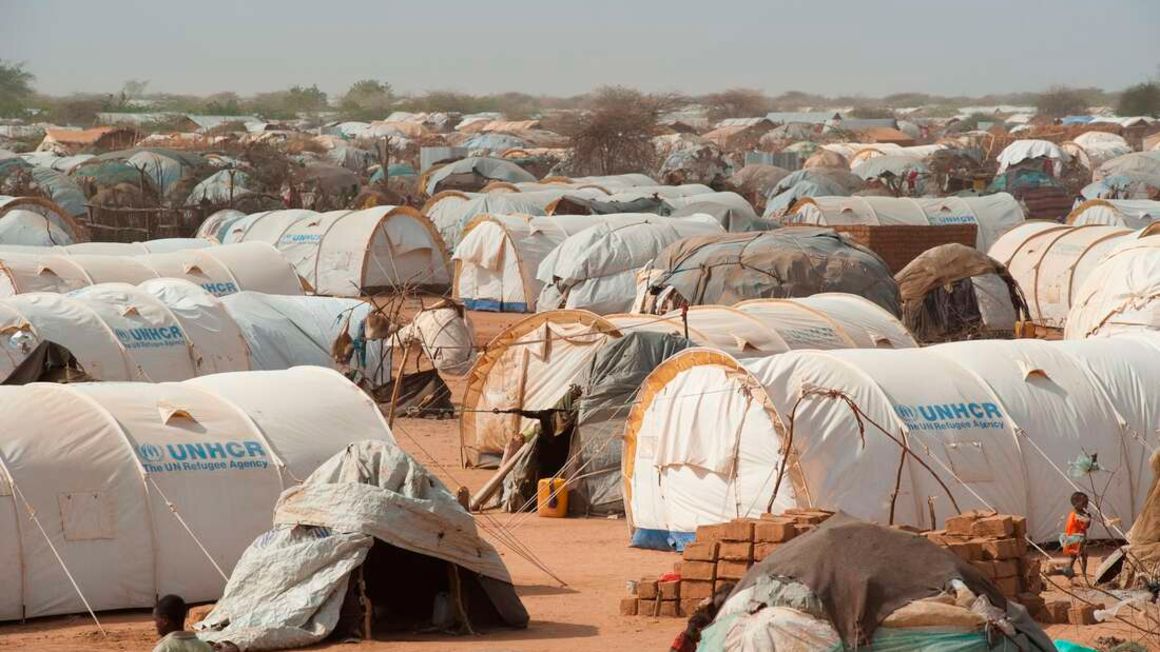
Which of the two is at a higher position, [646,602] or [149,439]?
[149,439]

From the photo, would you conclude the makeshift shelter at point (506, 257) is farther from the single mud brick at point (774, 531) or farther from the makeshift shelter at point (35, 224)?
the single mud brick at point (774, 531)

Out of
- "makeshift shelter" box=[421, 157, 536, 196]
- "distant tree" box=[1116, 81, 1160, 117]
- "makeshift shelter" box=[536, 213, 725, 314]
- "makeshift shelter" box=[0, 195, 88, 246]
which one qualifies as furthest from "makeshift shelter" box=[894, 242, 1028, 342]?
"distant tree" box=[1116, 81, 1160, 117]

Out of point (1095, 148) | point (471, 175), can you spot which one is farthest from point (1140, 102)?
point (471, 175)

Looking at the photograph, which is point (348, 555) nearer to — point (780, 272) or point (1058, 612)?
point (1058, 612)

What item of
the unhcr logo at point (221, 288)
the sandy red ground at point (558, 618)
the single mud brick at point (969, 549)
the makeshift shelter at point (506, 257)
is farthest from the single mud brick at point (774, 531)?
the makeshift shelter at point (506, 257)

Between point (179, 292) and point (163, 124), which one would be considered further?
point (163, 124)

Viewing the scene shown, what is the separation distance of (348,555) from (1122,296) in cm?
1488

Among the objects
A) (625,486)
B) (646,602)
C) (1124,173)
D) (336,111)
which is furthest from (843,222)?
(336,111)

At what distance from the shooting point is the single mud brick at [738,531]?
12730mm

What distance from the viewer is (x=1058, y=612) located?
1270cm

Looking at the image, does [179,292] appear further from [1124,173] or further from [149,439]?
[1124,173]

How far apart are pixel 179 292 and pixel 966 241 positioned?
61.3ft

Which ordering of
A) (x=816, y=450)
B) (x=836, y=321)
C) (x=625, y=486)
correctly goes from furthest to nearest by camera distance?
(x=836, y=321) → (x=625, y=486) → (x=816, y=450)

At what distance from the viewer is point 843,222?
136 feet
